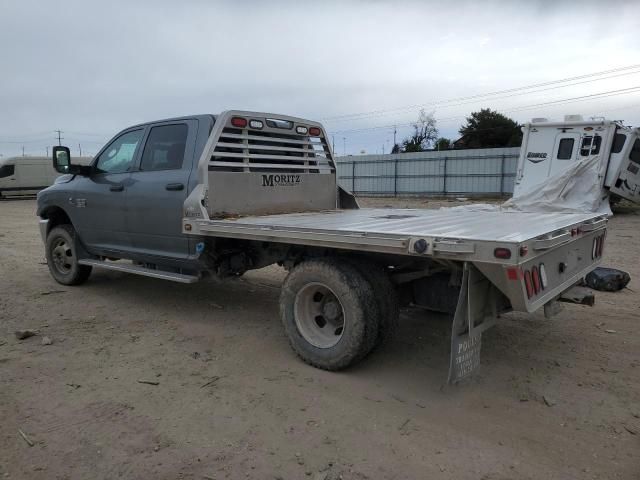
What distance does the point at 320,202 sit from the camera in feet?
20.5

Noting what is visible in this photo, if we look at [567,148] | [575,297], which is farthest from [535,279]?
[567,148]

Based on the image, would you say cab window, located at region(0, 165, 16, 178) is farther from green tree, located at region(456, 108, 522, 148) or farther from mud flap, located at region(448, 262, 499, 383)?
green tree, located at region(456, 108, 522, 148)

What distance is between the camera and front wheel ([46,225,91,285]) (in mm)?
6621

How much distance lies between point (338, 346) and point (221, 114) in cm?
267

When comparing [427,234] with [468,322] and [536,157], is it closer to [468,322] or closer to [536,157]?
[468,322]

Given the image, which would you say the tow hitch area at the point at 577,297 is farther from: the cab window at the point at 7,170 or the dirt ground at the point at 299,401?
the cab window at the point at 7,170

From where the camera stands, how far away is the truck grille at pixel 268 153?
5.17 meters

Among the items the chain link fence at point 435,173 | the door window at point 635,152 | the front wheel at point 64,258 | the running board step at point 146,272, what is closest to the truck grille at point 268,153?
the running board step at point 146,272

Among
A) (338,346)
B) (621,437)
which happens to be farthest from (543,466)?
(338,346)

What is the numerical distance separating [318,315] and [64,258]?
4.33m

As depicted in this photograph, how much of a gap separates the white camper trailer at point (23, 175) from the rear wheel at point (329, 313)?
29.9m

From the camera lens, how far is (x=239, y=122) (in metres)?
5.23

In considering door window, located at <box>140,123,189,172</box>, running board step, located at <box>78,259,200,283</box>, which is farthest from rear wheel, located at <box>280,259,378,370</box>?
door window, located at <box>140,123,189,172</box>

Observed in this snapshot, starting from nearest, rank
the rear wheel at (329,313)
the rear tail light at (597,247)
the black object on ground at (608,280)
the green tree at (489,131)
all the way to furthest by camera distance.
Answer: the rear wheel at (329,313) → the rear tail light at (597,247) → the black object on ground at (608,280) → the green tree at (489,131)
